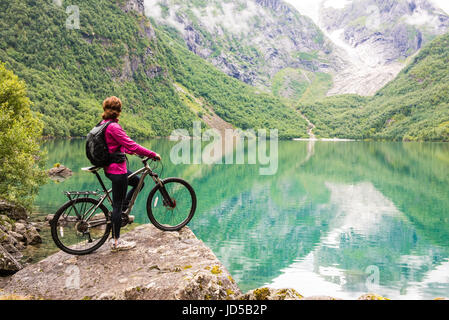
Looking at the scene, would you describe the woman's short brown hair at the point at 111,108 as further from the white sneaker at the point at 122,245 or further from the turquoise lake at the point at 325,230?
the turquoise lake at the point at 325,230

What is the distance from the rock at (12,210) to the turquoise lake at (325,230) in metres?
2.60

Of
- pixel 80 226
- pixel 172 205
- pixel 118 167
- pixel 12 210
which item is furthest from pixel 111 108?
pixel 12 210

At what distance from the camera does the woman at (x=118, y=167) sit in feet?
26.4

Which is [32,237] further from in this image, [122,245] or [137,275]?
[137,275]

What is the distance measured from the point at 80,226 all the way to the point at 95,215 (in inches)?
17.1

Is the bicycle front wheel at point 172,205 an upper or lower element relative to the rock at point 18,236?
upper

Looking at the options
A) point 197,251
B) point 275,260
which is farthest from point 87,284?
point 275,260

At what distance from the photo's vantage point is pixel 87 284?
23.9ft

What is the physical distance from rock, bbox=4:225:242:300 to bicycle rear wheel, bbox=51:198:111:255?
0.85 ft

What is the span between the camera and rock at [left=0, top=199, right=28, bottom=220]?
768 inches

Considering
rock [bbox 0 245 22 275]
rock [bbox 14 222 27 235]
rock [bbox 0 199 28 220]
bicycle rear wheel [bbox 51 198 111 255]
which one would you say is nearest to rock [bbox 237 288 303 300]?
bicycle rear wheel [bbox 51 198 111 255]

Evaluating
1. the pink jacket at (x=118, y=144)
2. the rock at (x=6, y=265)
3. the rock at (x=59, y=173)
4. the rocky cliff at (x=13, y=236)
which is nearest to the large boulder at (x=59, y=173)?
the rock at (x=59, y=173)

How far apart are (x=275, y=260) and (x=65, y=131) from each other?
130m

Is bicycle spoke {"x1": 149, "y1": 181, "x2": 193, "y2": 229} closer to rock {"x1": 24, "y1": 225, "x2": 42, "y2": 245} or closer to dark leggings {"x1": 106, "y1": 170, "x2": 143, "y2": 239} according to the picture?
dark leggings {"x1": 106, "y1": 170, "x2": 143, "y2": 239}
